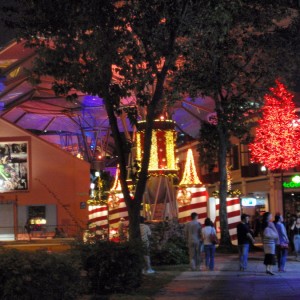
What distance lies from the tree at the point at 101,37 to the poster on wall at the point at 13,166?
89.2 feet

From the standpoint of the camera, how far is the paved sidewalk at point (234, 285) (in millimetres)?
14595

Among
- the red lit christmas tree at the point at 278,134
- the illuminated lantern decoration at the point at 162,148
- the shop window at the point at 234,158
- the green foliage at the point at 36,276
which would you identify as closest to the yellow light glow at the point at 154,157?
the illuminated lantern decoration at the point at 162,148

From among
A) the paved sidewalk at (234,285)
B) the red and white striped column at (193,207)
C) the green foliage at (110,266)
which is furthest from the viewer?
the red and white striped column at (193,207)

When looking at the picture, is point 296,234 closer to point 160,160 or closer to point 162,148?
point 160,160

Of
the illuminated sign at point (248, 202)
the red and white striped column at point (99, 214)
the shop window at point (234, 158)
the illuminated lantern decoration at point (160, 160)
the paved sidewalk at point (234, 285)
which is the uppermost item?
the shop window at point (234, 158)

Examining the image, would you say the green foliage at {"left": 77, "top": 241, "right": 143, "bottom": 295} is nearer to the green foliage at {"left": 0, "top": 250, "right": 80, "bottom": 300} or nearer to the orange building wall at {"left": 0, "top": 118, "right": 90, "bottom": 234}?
the green foliage at {"left": 0, "top": 250, "right": 80, "bottom": 300}

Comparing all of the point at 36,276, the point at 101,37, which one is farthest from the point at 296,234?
the point at 36,276

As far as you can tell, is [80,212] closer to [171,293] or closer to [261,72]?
[261,72]

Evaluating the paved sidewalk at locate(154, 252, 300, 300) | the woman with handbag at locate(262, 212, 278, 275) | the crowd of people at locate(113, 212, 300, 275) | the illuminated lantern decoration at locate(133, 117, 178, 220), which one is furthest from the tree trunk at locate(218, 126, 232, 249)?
the woman with handbag at locate(262, 212, 278, 275)

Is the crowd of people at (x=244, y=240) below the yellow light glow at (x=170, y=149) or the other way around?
below

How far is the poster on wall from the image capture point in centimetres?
4144

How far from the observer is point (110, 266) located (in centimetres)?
1425

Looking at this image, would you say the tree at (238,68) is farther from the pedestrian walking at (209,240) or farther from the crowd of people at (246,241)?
the crowd of people at (246,241)

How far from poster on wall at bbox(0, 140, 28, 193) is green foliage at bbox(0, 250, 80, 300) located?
30682mm
